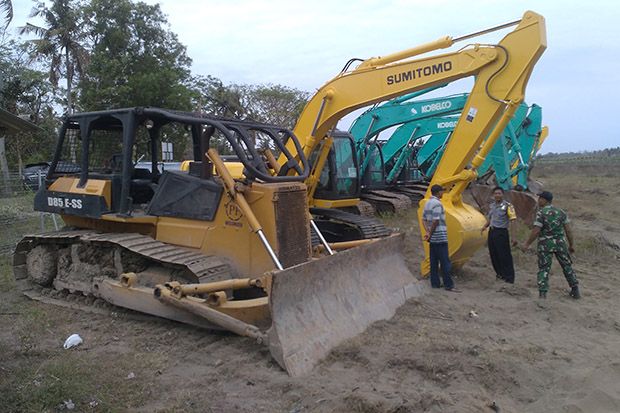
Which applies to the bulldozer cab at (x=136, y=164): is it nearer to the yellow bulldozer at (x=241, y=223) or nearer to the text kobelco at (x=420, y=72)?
the yellow bulldozer at (x=241, y=223)

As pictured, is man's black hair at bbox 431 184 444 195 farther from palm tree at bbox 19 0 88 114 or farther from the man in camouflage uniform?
palm tree at bbox 19 0 88 114

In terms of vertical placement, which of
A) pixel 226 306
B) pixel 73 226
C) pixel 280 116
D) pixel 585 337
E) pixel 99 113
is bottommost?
pixel 585 337

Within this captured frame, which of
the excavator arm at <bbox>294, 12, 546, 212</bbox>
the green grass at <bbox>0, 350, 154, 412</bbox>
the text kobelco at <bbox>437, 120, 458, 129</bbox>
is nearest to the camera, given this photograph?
the green grass at <bbox>0, 350, 154, 412</bbox>

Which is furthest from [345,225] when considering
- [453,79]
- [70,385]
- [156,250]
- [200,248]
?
[70,385]

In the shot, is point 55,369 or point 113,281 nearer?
point 55,369

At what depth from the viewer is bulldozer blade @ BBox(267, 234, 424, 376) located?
5004 mm

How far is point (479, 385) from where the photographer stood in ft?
15.1

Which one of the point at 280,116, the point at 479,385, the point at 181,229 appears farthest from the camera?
the point at 280,116

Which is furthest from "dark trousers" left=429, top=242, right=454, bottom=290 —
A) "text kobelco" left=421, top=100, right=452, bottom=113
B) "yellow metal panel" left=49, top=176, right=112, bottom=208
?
"text kobelco" left=421, top=100, right=452, bottom=113

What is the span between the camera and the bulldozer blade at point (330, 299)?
5004 mm

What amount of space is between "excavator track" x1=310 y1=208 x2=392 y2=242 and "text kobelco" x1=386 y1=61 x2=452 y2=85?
2.22 m

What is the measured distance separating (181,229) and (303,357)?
2.32m

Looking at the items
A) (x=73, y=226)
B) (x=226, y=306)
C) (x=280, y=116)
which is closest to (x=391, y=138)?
(x=73, y=226)

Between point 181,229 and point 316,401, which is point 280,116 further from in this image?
point 316,401
